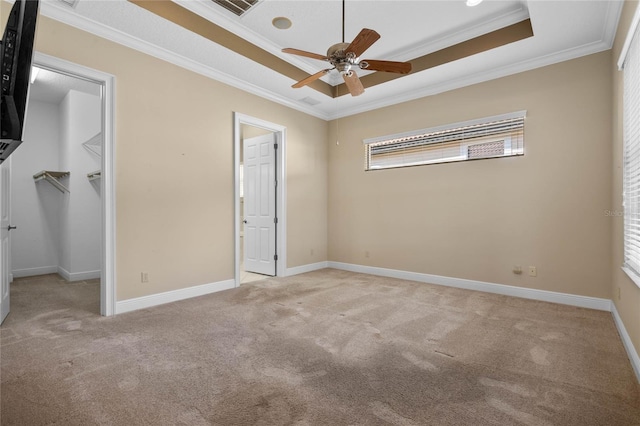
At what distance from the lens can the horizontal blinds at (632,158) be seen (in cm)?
232

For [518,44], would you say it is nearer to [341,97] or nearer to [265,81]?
[341,97]

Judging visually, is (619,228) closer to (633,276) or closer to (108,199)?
(633,276)

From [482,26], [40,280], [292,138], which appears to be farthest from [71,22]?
[482,26]

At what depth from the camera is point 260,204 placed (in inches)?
219

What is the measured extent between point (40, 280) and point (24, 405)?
4.13 m

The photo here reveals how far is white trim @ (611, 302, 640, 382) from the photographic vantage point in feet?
6.98

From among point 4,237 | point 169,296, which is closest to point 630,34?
point 169,296

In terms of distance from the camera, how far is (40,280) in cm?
494

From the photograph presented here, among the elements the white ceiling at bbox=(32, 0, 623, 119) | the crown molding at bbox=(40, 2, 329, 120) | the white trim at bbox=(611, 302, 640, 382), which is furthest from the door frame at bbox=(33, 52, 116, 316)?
the white trim at bbox=(611, 302, 640, 382)

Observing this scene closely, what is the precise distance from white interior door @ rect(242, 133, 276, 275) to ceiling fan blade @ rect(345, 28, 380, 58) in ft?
9.83

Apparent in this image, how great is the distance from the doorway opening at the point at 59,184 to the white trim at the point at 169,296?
6.48ft

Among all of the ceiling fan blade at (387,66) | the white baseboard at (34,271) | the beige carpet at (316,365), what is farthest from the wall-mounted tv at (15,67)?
the white baseboard at (34,271)

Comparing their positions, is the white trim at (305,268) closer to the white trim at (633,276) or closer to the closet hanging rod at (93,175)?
the closet hanging rod at (93,175)

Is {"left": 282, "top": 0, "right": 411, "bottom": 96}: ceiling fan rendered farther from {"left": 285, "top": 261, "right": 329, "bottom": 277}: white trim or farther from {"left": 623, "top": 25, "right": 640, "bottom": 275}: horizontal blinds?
{"left": 285, "top": 261, "right": 329, "bottom": 277}: white trim
